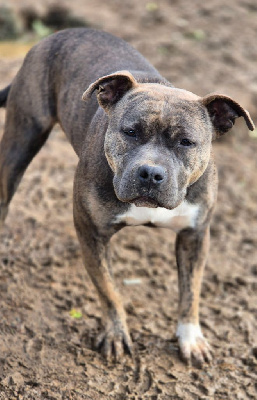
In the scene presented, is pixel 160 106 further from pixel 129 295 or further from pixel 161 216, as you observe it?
pixel 129 295

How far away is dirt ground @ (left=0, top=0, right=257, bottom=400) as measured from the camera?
4.38 m

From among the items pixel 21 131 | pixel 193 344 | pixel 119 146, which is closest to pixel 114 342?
pixel 193 344

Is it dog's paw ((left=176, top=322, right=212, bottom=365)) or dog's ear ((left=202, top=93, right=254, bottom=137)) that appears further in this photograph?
dog's paw ((left=176, top=322, right=212, bottom=365))

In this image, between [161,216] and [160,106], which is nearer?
[160,106]

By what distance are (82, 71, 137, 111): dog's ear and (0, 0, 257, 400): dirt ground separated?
5.67ft

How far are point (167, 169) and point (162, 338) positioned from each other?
1721 mm

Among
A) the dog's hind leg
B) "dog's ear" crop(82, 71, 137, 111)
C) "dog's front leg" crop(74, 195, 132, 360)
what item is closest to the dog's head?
"dog's ear" crop(82, 71, 137, 111)

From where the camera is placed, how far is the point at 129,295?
5.38 metres

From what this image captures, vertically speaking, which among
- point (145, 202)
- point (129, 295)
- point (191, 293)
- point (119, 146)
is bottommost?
point (129, 295)

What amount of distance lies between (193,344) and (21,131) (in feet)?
6.81

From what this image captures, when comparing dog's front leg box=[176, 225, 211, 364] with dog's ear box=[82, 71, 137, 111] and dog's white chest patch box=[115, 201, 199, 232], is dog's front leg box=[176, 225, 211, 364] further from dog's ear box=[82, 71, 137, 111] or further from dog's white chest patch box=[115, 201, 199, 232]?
dog's ear box=[82, 71, 137, 111]

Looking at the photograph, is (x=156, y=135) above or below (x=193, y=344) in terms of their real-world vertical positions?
above

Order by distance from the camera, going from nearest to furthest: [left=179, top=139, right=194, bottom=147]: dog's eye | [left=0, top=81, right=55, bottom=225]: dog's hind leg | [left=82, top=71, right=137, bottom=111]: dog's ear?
[left=179, top=139, right=194, bottom=147]: dog's eye, [left=82, top=71, right=137, bottom=111]: dog's ear, [left=0, top=81, right=55, bottom=225]: dog's hind leg

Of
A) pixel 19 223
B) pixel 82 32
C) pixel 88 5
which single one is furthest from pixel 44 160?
pixel 88 5
